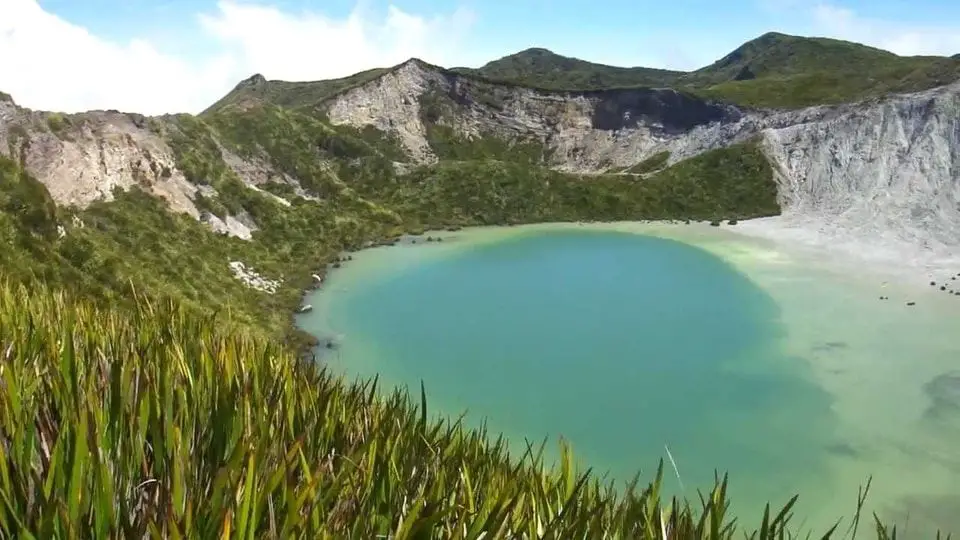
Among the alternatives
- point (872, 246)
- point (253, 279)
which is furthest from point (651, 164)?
point (253, 279)

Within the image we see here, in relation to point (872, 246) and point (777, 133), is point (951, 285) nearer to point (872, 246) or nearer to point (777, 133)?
point (872, 246)

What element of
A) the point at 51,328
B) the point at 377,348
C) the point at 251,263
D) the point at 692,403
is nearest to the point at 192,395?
the point at 51,328

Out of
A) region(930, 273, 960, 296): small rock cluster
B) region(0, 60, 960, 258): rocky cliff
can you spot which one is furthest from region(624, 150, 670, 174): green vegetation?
region(930, 273, 960, 296): small rock cluster

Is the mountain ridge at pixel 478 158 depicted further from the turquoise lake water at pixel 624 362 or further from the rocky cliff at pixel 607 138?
the turquoise lake water at pixel 624 362

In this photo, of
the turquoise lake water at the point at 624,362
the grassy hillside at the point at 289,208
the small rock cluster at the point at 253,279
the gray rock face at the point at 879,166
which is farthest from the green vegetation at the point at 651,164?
the small rock cluster at the point at 253,279

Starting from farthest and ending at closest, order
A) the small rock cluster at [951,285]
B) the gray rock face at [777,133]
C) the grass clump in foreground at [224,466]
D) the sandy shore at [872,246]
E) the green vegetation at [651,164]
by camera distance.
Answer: the green vegetation at [651,164] < the gray rock face at [777,133] < the sandy shore at [872,246] < the small rock cluster at [951,285] < the grass clump in foreground at [224,466]

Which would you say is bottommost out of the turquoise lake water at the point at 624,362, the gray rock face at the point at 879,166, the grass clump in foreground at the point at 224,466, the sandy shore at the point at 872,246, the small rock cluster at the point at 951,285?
the turquoise lake water at the point at 624,362

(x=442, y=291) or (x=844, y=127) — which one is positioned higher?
(x=844, y=127)

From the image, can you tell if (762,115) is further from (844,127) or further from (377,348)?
(377,348)
